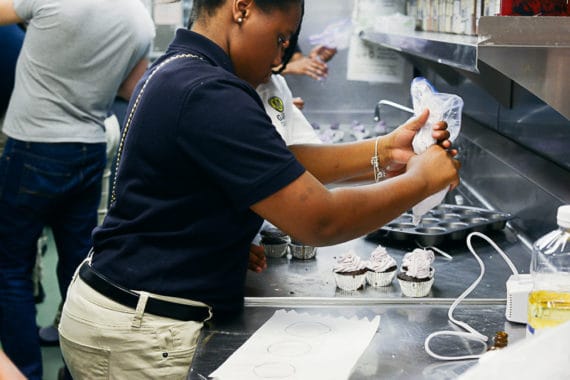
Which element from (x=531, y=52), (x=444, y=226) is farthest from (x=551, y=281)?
(x=444, y=226)

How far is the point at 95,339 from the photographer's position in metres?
1.84

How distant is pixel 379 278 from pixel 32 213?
166cm

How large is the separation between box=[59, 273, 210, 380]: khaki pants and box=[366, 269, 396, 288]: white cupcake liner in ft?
1.62

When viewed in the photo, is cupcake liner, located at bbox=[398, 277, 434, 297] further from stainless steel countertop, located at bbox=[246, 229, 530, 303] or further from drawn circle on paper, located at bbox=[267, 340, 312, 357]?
drawn circle on paper, located at bbox=[267, 340, 312, 357]

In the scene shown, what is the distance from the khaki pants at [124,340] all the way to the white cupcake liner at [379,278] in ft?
1.62

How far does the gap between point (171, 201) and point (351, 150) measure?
771 millimetres

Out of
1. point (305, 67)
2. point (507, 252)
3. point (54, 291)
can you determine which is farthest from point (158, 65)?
point (54, 291)

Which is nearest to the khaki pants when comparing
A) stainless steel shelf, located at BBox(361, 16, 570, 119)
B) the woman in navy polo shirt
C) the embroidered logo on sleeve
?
the woman in navy polo shirt

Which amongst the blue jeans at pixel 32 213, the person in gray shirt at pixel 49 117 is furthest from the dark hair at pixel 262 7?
the blue jeans at pixel 32 213

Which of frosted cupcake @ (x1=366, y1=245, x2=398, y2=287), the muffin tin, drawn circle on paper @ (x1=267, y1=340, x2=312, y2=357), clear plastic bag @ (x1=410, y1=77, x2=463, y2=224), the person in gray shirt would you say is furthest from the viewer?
the person in gray shirt

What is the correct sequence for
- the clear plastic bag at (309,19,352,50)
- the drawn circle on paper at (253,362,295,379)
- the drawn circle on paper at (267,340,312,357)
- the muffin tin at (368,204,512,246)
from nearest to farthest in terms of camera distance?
1. the drawn circle on paper at (253,362,295,379)
2. the drawn circle on paper at (267,340,312,357)
3. the muffin tin at (368,204,512,246)
4. the clear plastic bag at (309,19,352,50)

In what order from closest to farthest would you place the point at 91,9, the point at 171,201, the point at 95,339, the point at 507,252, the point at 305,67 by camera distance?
the point at 171,201 < the point at 95,339 < the point at 507,252 < the point at 91,9 < the point at 305,67

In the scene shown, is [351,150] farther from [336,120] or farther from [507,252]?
[336,120]

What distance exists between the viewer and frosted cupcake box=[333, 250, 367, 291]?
2037mm
